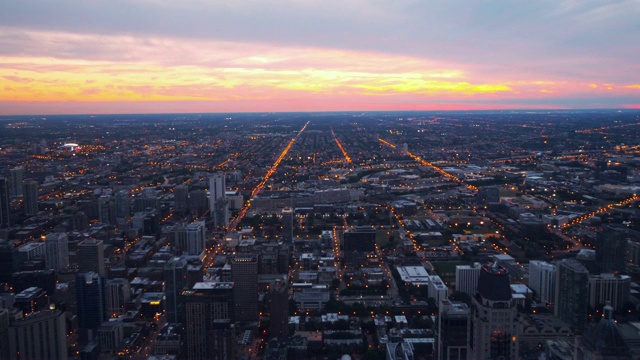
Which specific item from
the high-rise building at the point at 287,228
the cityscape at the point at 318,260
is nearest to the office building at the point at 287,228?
the high-rise building at the point at 287,228

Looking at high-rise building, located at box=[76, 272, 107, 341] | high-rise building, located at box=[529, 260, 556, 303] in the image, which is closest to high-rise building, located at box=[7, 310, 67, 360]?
high-rise building, located at box=[76, 272, 107, 341]

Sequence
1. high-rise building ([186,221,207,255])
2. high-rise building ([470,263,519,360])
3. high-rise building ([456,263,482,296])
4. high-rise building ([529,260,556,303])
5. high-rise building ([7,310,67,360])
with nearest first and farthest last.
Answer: high-rise building ([470,263,519,360]) < high-rise building ([7,310,67,360]) < high-rise building ([529,260,556,303]) < high-rise building ([456,263,482,296]) < high-rise building ([186,221,207,255])

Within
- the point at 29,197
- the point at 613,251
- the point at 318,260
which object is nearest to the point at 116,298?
the point at 318,260

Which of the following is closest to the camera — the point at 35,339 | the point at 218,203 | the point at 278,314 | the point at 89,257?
the point at 35,339

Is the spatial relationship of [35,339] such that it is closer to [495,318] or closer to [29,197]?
[495,318]

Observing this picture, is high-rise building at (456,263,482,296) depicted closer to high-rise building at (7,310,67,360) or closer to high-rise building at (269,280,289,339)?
high-rise building at (269,280,289,339)

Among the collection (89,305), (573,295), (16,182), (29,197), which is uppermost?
(16,182)

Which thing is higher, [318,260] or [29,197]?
[29,197]
